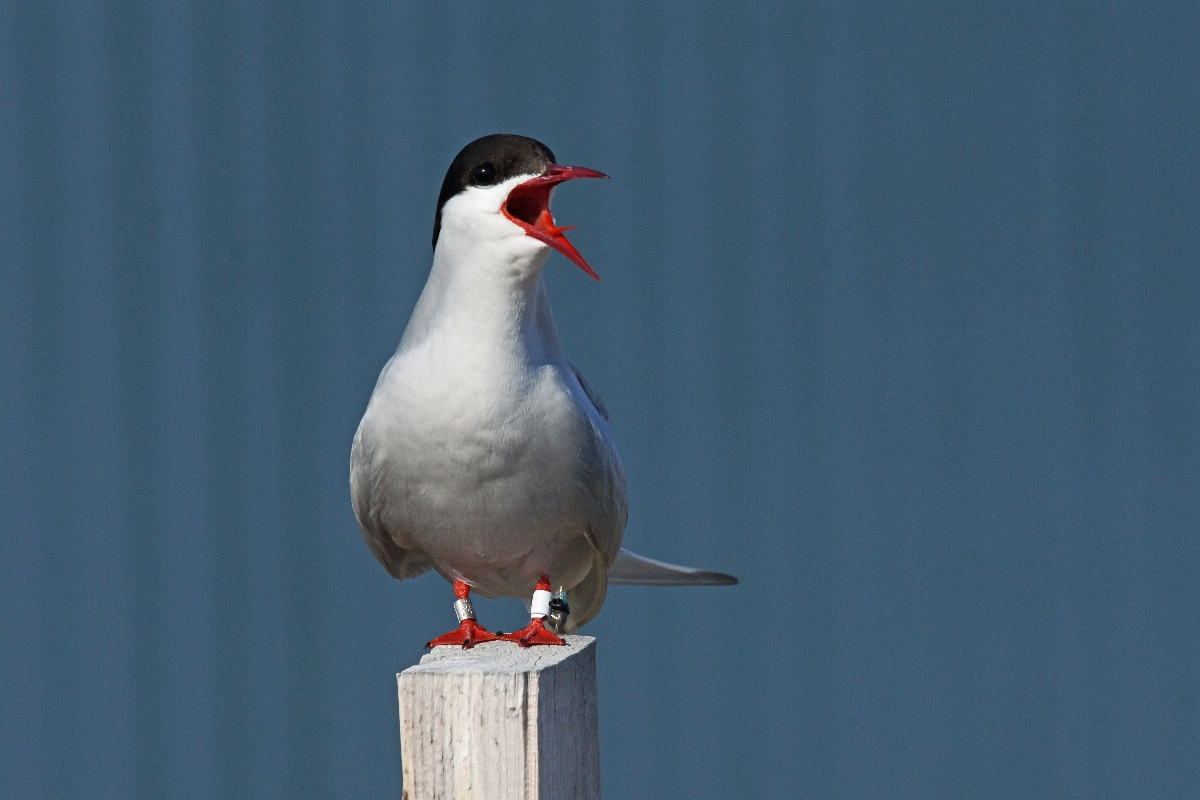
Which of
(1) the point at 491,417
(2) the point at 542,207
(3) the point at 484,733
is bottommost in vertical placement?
(3) the point at 484,733

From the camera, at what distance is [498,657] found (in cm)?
200

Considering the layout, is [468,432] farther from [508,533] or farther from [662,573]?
[662,573]

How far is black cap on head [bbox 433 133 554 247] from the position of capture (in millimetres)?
2184

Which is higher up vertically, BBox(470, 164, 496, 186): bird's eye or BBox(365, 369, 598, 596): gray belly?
BBox(470, 164, 496, 186): bird's eye

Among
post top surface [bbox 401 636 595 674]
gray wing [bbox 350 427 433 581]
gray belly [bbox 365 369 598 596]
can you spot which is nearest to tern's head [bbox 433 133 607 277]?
gray belly [bbox 365 369 598 596]

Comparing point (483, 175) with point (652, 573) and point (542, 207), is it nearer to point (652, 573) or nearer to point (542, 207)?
point (542, 207)

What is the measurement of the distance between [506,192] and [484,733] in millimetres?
910

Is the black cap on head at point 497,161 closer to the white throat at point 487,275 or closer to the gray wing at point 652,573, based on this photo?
the white throat at point 487,275

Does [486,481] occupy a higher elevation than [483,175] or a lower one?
lower

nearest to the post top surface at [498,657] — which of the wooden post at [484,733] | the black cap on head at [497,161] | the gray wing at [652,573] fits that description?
the wooden post at [484,733]

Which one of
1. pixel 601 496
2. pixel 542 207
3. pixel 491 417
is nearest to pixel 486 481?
pixel 491 417

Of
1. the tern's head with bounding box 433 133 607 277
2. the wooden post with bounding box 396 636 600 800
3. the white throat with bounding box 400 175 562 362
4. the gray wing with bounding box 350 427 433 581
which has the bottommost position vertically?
the wooden post with bounding box 396 636 600 800

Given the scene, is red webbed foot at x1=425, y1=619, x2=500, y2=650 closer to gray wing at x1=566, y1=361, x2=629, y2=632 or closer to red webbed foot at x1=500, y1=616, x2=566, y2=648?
red webbed foot at x1=500, y1=616, x2=566, y2=648

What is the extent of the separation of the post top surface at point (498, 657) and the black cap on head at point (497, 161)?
0.78 meters
